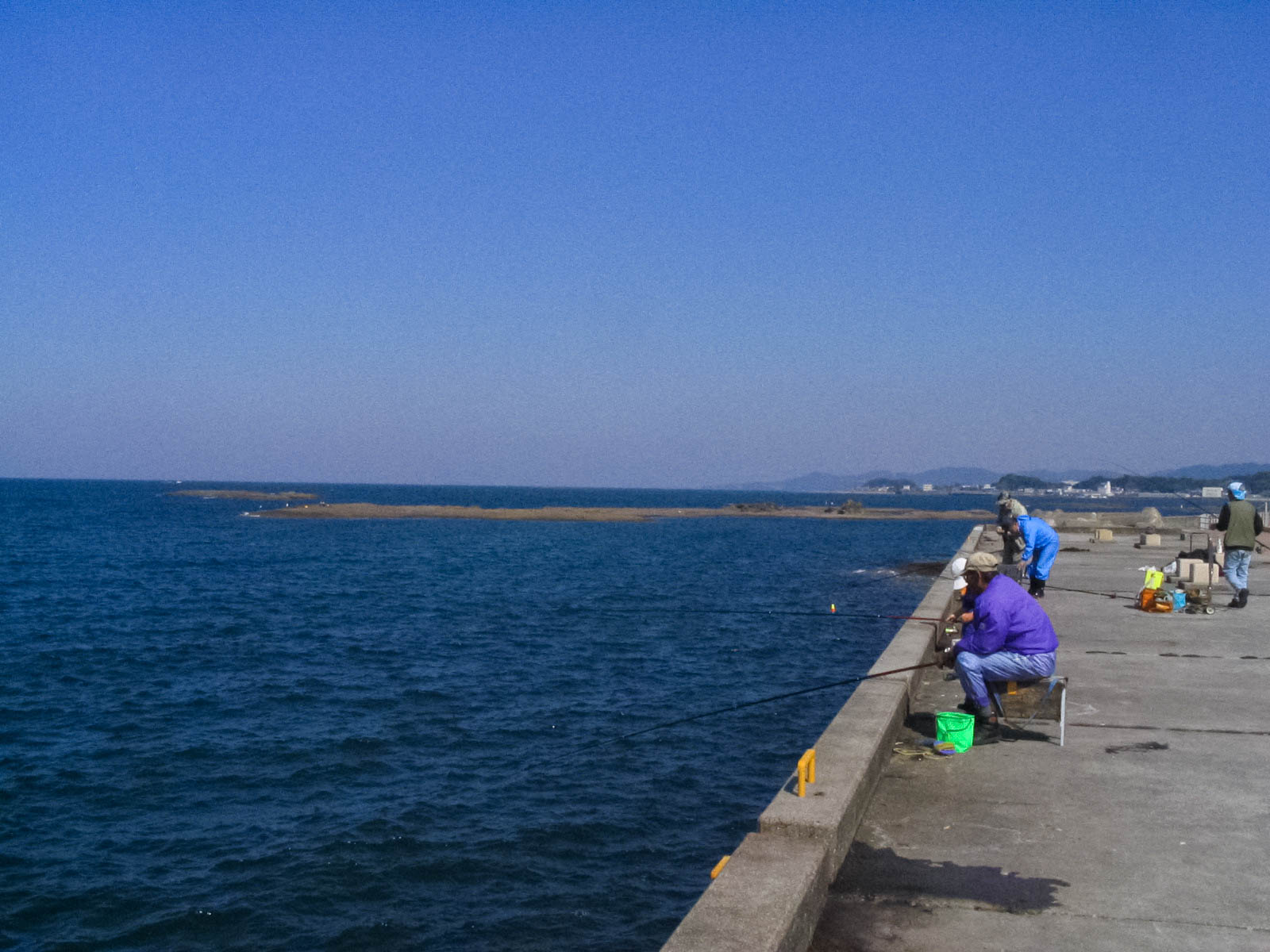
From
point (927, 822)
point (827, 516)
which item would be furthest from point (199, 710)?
point (827, 516)

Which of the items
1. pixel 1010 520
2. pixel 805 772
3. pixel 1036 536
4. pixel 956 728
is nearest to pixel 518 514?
pixel 1010 520

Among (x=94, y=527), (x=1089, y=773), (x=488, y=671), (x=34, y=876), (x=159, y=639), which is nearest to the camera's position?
(x=1089, y=773)

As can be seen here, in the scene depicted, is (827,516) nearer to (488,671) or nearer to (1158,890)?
(488,671)

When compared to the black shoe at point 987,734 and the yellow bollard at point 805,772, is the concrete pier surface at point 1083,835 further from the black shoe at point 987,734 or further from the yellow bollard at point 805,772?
the yellow bollard at point 805,772

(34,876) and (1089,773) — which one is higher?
(1089,773)

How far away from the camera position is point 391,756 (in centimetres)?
1316

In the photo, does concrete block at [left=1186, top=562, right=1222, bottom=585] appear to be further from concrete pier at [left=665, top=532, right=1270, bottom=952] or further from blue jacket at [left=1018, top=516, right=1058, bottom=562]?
concrete pier at [left=665, top=532, right=1270, bottom=952]

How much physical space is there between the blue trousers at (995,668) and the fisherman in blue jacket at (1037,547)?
19.3 ft

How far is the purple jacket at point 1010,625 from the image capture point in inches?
293

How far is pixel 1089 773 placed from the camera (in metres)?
6.96

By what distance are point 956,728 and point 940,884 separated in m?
2.39

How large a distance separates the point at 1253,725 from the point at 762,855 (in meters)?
5.42

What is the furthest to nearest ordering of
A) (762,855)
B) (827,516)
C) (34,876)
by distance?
(827,516)
(34,876)
(762,855)

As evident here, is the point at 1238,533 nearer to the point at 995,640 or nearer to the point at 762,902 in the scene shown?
the point at 995,640
